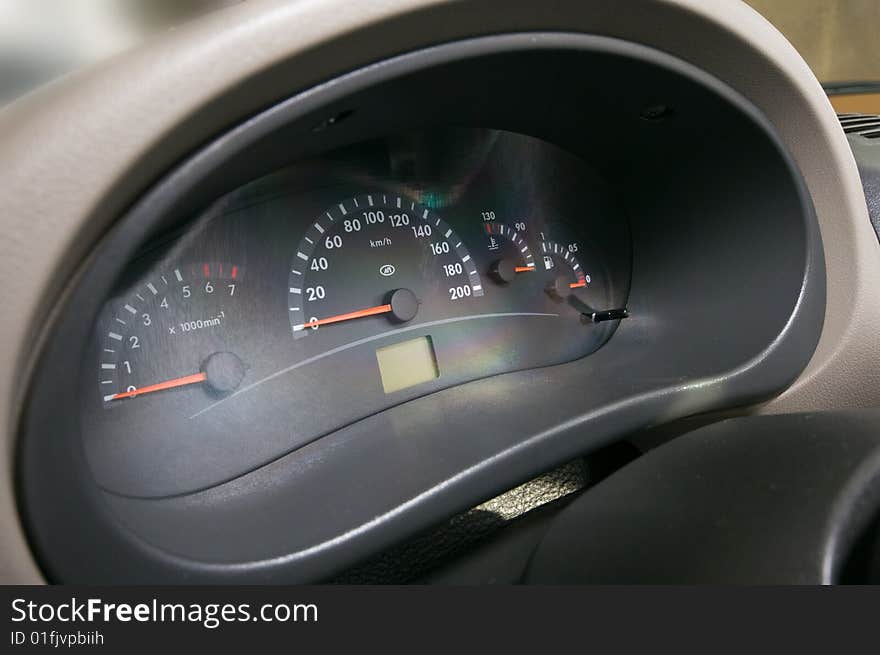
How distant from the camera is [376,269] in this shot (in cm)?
114

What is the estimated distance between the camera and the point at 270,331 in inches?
40.9

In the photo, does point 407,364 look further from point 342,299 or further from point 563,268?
point 563,268

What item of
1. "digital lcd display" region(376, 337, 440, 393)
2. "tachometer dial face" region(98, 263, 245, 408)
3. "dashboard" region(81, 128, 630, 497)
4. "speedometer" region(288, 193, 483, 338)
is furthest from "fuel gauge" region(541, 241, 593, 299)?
"tachometer dial face" region(98, 263, 245, 408)

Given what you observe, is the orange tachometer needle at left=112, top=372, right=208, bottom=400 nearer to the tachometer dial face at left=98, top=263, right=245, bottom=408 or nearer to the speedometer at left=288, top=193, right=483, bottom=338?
the tachometer dial face at left=98, top=263, right=245, bottom=408

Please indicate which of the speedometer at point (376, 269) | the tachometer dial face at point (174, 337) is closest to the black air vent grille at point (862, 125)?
the speedometer at point (376, 269)

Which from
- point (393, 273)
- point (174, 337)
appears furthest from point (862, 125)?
point (174, 337)

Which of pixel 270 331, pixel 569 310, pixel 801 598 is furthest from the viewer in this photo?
pixel 569 310

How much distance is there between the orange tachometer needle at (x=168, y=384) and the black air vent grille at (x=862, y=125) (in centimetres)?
117

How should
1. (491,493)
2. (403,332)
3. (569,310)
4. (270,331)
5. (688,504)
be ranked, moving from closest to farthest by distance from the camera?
(688,504), (491,493), (270,331), (403,332), (569,310)

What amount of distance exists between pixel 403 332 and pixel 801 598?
703mm

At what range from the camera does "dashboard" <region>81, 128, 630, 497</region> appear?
0.92m

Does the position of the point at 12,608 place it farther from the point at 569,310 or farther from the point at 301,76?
the point at 569,310

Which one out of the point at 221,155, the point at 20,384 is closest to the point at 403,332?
the point at 221,155

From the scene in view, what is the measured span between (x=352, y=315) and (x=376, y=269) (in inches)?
3.0
